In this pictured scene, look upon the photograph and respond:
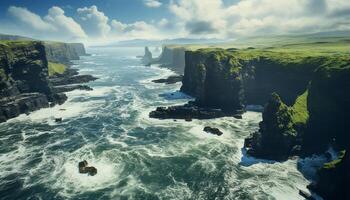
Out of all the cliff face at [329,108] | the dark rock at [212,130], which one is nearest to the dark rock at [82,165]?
the dark rock at [212,130]

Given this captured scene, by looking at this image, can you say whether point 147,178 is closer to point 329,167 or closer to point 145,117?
point 329,167

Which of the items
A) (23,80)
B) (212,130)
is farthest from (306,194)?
(23,80)


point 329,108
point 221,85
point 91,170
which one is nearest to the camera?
point 91,170

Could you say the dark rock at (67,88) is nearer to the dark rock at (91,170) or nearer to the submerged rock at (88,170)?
the submerged rock at (88,170)

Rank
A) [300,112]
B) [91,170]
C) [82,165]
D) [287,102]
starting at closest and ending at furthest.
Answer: [91,170] < [82,165] < [300,112] < [287,102]

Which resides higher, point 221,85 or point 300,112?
point 221,85

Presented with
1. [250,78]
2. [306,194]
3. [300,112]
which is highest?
[250,78]

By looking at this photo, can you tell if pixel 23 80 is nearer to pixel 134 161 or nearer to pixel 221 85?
pixel 134 161
